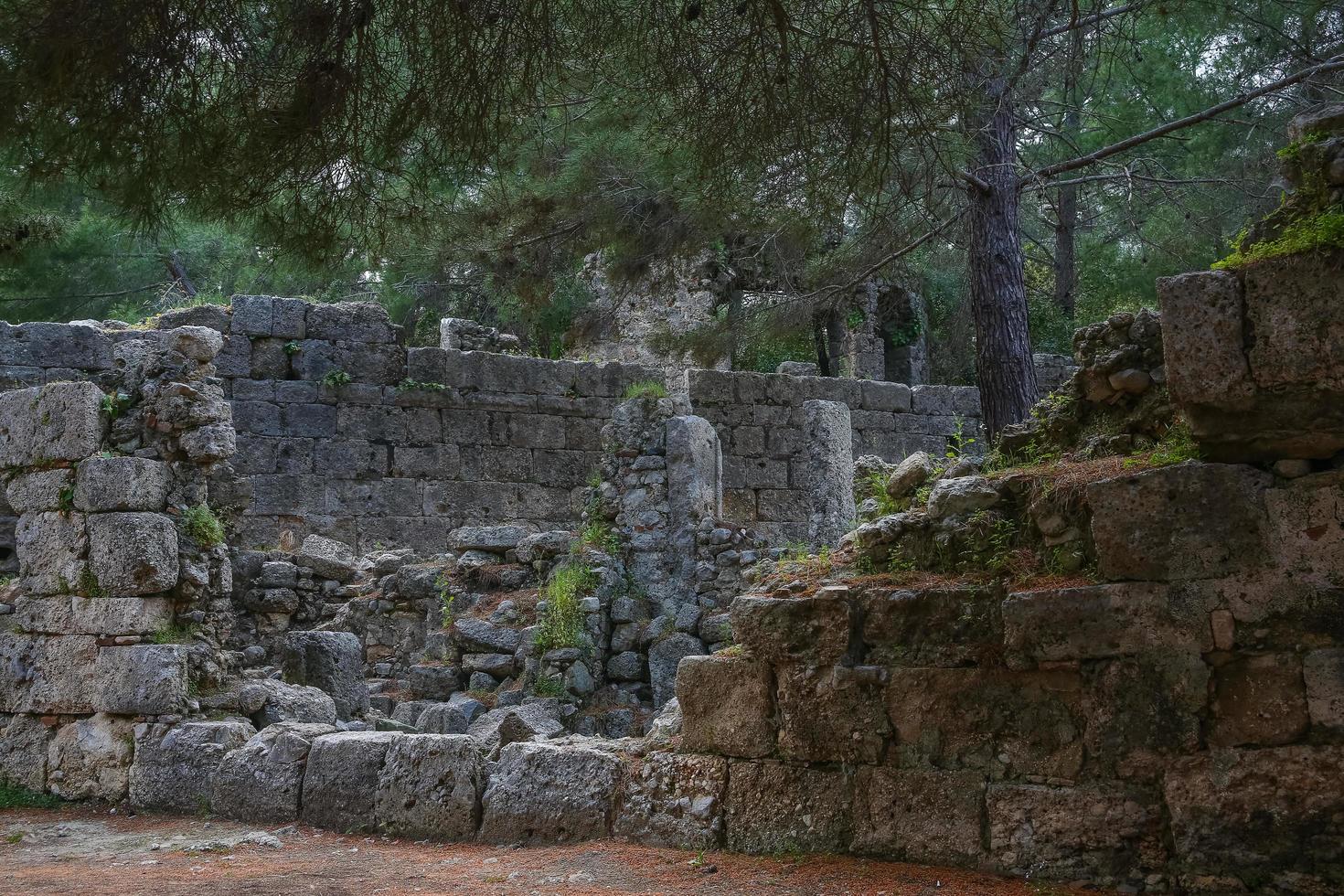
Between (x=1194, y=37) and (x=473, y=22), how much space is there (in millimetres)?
8461

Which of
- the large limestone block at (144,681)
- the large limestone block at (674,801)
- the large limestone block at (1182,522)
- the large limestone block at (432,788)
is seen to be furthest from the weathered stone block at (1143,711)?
the large limestone block at (144,681)

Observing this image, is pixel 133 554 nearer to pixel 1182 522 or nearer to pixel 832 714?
pixel 832 714

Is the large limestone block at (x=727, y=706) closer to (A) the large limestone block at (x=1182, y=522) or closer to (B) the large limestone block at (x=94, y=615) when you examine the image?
(A) the large limestone block at (x=1182, y=522)

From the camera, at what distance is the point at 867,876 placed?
186 inches

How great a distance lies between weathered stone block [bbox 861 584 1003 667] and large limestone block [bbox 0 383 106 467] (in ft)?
16.5

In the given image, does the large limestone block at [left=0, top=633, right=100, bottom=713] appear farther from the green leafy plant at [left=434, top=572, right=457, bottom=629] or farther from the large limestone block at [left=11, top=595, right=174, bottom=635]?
the green leafy plant at [left=434, top=572, right=457, bottom=629]

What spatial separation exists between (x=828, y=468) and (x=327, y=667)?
5982 millimetres

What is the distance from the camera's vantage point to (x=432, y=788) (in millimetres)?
6117

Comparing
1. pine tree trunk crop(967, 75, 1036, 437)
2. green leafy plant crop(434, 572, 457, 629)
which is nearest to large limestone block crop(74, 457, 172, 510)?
green leafy plant crop(434, 572, 457, 629)

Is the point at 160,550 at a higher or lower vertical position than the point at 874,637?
higher

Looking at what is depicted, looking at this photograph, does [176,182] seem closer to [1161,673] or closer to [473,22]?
[473,22]

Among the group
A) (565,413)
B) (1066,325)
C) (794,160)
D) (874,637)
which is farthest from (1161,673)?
(1066,325)

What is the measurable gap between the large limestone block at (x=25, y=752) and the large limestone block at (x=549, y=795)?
10.6 feet

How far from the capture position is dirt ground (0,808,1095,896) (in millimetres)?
4734
